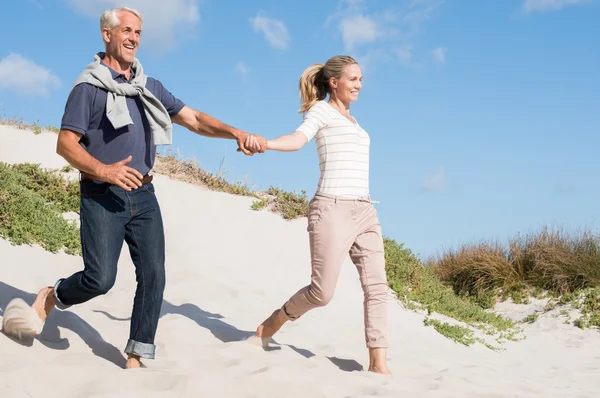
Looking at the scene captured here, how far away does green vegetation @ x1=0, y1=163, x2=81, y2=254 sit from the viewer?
8.79m

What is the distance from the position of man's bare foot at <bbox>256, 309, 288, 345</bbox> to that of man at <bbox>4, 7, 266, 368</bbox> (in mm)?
1173

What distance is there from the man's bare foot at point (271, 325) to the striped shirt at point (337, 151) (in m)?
1.20

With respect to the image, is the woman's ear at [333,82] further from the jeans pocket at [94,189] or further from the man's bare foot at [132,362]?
the man's bare foot at [132,362]

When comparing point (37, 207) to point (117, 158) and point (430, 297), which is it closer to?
point (117, 158)

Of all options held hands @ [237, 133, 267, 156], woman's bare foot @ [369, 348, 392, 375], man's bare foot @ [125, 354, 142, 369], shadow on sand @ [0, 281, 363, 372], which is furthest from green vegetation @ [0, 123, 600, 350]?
held hands @ [237, 133, 267, 156]

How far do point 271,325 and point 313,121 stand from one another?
188 cm

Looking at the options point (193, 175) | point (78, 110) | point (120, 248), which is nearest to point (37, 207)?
point (193, 175)

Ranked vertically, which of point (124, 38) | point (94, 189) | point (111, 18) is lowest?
point (94, 189)

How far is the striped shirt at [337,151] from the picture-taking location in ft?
16.2

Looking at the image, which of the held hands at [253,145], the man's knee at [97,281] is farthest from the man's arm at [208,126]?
the man's knee at [97,281]

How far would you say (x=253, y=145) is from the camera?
4566 millimetres

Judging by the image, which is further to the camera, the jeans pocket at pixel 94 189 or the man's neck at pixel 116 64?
the man's neck at pixel 116 64

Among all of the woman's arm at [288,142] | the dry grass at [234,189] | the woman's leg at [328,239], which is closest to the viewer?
the woman's arm at [288,142]

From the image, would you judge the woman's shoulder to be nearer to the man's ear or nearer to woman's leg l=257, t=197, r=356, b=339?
woman's leg l=257, t=197, r=356, b=339
